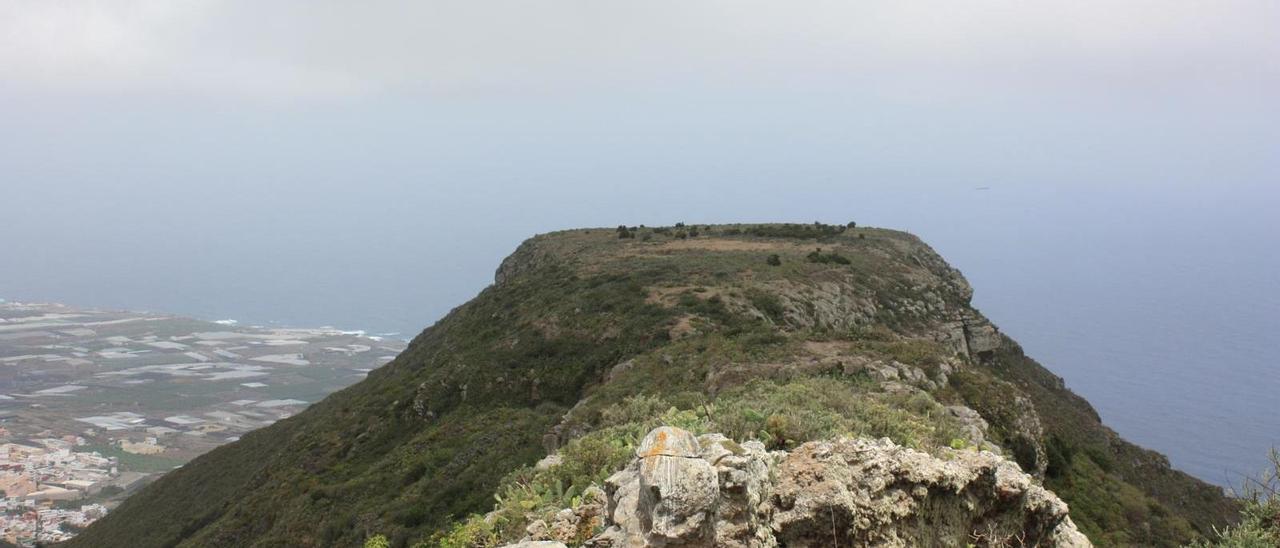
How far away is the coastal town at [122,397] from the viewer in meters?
75.8

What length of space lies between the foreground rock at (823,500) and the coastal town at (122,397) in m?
68.1

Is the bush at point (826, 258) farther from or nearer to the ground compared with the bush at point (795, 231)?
nearer to the ground

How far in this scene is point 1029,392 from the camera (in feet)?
123

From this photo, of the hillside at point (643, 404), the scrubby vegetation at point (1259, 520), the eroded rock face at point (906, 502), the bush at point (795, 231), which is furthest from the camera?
the bush at point (795, 231)

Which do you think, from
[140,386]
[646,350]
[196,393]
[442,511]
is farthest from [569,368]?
[140,386]

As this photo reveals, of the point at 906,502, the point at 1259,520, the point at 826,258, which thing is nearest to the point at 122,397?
the point at 826,258

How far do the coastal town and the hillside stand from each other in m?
43.1

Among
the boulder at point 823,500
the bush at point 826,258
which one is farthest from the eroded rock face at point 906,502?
the bush at point 826,258

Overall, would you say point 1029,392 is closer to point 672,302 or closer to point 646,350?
point 672,302

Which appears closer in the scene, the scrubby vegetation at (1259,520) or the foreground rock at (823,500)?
the foreground rock at (823,500)

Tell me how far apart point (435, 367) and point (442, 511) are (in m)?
16.7

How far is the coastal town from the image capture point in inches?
2982

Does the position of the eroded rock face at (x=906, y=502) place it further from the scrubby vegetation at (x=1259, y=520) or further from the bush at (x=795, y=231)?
the bush at (x=795, y=231)

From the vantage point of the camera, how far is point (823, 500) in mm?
7574
